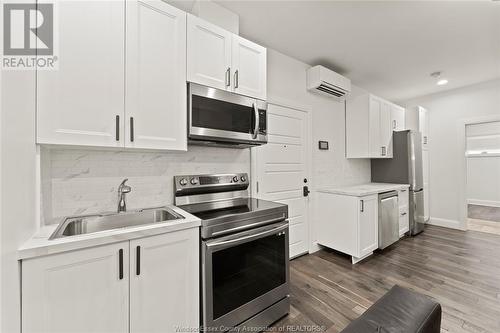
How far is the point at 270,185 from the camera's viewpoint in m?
2.60

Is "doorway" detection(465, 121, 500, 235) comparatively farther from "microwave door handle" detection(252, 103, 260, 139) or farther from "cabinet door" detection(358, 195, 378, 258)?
"microwave door handle" detection(252, 103, 260, 139)

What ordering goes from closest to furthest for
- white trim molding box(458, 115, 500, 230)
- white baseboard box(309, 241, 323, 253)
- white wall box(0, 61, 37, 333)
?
white wall box(0, 61, 37, 333), white baseboard box(309, 241, 323, 253), white trim molding box(458, 115, 500, 230)

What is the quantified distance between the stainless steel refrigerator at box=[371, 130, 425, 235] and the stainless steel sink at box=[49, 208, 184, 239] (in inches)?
155

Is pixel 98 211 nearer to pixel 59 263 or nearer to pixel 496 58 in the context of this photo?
pixel 59 263

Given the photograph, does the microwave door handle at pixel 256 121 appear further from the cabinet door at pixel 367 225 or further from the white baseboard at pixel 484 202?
the white baseboard at pixel 484 202

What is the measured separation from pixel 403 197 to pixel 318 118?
2.06 m

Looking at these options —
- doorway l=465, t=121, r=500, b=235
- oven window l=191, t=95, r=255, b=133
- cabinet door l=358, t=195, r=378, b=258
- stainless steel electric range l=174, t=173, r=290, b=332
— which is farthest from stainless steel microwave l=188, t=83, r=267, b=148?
doorway l=465, t=121, r=500, b=235

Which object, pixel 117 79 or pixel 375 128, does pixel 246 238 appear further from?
pixel 375 128

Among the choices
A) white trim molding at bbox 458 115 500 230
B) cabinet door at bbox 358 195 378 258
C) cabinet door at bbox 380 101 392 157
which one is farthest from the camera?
white trim molding at bbox 458 115 500 230

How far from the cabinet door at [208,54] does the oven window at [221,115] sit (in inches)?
6.3

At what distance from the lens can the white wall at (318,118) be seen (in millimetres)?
2725

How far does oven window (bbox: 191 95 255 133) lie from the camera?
5.49ft

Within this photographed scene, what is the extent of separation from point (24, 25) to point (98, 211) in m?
1.15

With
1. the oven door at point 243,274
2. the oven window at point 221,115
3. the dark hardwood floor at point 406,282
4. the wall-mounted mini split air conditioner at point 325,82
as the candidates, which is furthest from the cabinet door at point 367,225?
the oven window at point 221,115
